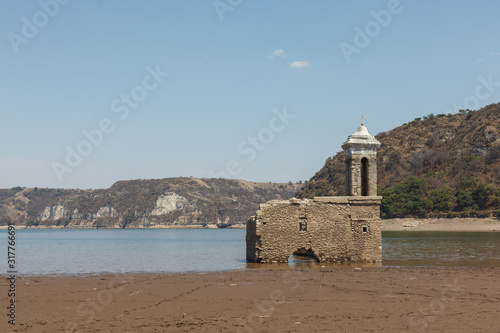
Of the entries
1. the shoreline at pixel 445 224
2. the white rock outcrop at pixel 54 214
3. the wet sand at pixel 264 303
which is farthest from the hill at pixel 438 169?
the white rock outcrop at pixel 54 214

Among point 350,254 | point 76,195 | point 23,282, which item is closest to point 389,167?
point 350,254

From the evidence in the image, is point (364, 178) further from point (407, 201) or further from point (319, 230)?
point (407, 201)

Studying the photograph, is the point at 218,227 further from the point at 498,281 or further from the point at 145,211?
A: the point at 498,281

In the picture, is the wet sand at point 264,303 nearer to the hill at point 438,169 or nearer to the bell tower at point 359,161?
the bell tower at point 359,161

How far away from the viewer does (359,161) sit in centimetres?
2294

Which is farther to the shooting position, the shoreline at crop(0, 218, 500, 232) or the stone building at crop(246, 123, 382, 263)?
the shoreline at crop(0, 218, 500, 232)

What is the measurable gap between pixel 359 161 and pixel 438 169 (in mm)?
64572

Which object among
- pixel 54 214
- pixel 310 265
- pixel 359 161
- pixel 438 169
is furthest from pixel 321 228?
pixel 54 214

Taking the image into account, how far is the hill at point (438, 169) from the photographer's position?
230 feet

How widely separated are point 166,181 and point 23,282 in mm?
159976

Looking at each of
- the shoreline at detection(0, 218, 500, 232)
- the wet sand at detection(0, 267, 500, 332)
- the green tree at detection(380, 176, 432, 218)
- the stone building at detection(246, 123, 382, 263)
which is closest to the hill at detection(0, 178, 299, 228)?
the green tree at detection(380, 176, 432, 218)

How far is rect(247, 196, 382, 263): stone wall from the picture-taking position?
21.0m

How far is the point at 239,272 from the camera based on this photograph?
19203 millimetres

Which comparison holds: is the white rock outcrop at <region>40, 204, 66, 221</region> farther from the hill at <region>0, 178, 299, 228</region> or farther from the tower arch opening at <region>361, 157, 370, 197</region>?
the tower arch opening at <region>361, 157, 370, 197</region>
